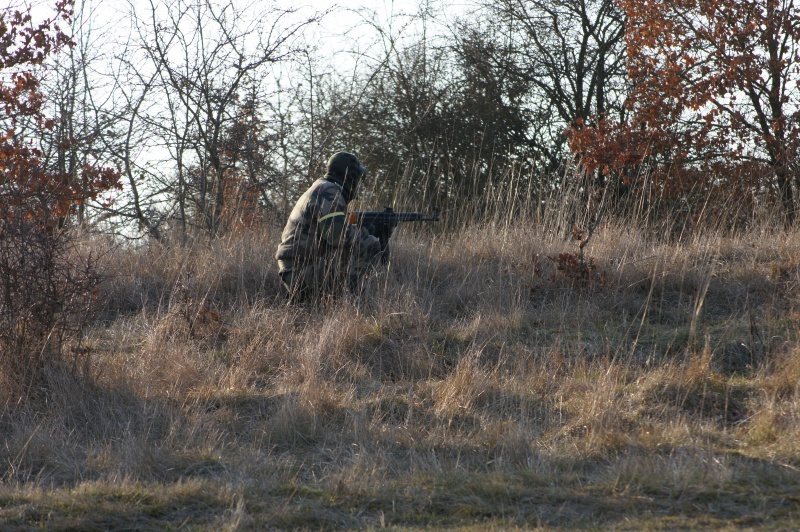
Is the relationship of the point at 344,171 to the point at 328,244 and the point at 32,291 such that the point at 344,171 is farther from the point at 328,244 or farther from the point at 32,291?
the point at 32,291

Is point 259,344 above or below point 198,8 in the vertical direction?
below

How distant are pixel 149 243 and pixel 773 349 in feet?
22.7

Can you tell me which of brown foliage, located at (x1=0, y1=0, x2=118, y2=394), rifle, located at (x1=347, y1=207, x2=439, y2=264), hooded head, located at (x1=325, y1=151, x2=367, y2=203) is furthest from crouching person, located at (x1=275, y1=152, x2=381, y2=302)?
brown foliage, located at (x1=0, y1=0, x2=118, y2=394)

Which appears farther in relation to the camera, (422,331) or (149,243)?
(149,243)

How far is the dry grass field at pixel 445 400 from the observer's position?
385cm

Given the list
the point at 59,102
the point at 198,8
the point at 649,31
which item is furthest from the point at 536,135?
the point at 59,102

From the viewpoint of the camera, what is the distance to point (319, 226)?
6922 mm

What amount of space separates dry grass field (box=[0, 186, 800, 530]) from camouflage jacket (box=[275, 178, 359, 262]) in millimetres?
508

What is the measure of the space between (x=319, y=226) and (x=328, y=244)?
0.18m

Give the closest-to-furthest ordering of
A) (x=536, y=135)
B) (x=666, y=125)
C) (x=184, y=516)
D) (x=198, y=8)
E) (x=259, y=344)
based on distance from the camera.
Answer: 1. (x=184, y=516)
2. (x=259, y=344)
3. (x=198, y=8)
4. (x=666, y=125)
5. (x=536, y=135)

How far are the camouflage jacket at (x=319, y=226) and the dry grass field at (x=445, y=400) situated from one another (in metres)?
0.51

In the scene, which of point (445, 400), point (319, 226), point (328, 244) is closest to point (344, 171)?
point (319, 226)

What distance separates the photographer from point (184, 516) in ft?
12.5

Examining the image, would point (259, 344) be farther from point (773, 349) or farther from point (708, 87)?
point (708, 87)
